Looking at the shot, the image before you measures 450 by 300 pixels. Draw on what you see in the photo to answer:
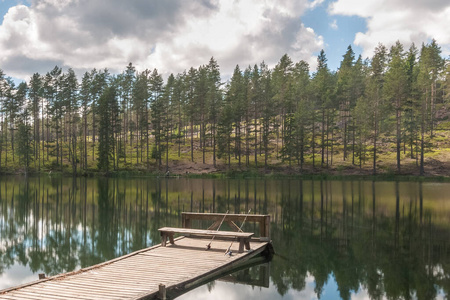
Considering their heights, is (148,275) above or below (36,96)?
below

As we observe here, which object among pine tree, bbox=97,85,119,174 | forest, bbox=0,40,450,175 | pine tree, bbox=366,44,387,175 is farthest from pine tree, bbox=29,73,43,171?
pine tree, bbox=366,44,387,175

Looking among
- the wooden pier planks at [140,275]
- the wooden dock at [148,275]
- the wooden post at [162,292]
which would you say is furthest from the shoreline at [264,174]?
the wooden post at [162,292]

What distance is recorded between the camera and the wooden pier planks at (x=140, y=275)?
7.62 m

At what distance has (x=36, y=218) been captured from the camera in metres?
21.3

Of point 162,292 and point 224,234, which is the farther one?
point 224,234

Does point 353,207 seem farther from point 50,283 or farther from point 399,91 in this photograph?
point 399,91

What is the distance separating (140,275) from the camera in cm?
911

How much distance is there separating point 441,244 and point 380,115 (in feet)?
180

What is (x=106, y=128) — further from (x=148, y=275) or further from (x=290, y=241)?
(x=148, y=275)

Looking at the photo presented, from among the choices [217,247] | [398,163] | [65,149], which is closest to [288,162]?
[398,163]

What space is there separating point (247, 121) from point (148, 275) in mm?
61862

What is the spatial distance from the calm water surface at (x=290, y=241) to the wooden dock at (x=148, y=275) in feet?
1.51

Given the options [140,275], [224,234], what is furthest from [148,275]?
[224,234]

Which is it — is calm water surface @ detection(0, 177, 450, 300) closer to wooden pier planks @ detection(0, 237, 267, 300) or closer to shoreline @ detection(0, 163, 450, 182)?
wooden pier planks @ detection(0, 237, 267, 300)
